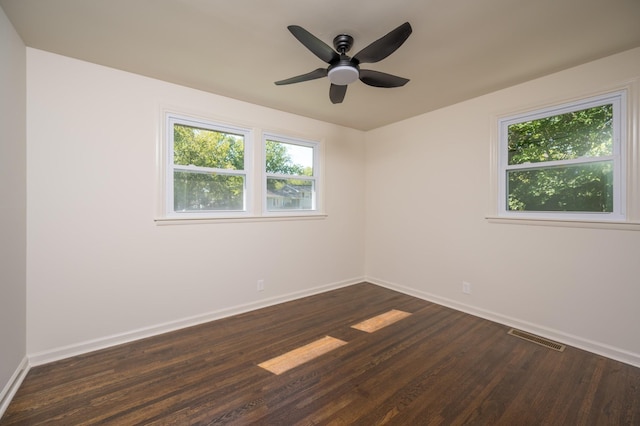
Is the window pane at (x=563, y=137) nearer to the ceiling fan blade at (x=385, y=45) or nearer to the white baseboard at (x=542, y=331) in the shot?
the white baseboard at (x=542, y=331)

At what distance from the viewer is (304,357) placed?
2363 millimetres

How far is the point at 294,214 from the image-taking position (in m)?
3.85

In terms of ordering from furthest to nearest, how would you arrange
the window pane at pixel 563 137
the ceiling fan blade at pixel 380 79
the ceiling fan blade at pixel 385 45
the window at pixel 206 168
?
1. the window at pixel 206 168
2. the window pane at pixel 563 137
3. the ceiling fan blade at pixel 380 79
4. the ceiling fan blade at pixel 385 45

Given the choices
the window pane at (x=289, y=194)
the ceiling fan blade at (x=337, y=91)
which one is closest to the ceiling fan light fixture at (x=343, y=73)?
the ceiling fan blade at (x=337, y=91)

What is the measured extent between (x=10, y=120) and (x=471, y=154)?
413 cm

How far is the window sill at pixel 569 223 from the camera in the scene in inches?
90.8

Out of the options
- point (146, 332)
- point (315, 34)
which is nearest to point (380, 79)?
point (315, 34)

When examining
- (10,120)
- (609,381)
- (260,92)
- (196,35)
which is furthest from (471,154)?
(10,120)

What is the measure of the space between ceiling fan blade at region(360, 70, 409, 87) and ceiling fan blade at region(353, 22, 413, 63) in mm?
146

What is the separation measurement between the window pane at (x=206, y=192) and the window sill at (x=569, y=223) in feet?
9.60

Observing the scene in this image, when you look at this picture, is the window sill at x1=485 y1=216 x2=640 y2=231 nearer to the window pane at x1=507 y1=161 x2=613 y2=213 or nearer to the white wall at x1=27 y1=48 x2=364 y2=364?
the window pane at x1=507 y1=161 x2=613 y2=213

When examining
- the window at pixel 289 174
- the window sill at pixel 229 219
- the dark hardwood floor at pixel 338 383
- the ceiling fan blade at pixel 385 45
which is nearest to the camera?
the ceiling fan blade at pixel 385 45

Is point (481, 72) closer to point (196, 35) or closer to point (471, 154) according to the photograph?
point (471, 154)

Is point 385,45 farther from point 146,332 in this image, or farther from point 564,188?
point 146,332
